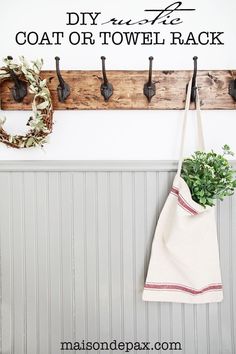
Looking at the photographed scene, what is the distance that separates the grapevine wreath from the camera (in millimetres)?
1646

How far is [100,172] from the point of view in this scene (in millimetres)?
1755

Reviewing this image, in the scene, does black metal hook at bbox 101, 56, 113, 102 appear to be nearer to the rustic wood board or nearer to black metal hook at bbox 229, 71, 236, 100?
the rustic wood board

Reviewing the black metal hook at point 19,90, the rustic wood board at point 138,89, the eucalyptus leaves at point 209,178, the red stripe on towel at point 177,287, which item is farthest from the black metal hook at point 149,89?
the red stripe on towel at point 177,287

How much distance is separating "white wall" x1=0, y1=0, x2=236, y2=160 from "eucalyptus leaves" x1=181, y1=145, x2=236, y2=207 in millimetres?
127

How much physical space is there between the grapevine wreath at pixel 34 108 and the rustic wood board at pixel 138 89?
0.25ft

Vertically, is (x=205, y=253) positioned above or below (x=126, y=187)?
below

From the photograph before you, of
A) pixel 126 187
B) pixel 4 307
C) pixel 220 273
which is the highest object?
pixel 126 187

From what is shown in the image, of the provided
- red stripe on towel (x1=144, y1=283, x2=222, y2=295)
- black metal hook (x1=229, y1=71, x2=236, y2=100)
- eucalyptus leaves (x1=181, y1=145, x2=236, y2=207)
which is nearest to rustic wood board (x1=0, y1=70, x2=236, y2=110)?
black metal hook (x1=229, y1=71, x2=236, y2=100)

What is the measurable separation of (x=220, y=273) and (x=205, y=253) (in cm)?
10

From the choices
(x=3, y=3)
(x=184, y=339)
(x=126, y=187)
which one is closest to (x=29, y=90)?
(x=3, y=3)

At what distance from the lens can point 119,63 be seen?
1749mm

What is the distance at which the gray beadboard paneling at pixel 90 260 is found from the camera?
1753mm

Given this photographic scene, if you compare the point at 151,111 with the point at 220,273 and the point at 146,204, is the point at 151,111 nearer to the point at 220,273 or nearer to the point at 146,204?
the point at 146,204

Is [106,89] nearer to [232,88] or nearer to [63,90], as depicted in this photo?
[63,90]
